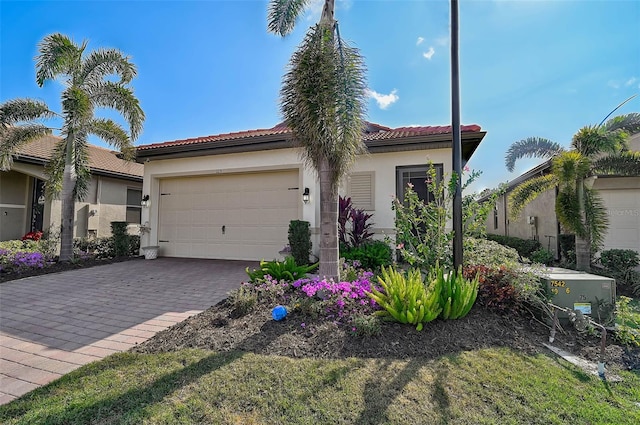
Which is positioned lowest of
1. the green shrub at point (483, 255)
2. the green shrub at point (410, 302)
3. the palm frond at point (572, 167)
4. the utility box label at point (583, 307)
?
the utility box label at point (583, 307)

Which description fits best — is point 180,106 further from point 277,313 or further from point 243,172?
point 277,313

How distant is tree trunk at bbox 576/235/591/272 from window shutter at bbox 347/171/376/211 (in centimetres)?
573

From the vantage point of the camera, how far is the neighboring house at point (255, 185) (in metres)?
8.28

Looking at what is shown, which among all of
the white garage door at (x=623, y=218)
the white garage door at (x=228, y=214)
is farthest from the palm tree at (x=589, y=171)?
the white garage door at (x=228, y=214)

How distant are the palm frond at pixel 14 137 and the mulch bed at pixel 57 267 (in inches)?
144

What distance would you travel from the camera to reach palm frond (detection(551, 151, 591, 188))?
25.7 feet

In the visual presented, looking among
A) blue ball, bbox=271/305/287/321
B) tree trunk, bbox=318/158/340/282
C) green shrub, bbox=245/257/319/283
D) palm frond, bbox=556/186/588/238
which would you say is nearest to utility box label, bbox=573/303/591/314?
tree trunk, bbox=318/158/340/282

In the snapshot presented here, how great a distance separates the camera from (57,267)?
8297mm

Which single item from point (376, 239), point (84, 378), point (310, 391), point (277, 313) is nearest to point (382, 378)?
point (310, 391)

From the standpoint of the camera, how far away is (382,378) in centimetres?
276

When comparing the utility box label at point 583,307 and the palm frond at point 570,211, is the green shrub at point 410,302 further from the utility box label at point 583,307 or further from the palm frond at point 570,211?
the palm frond at point 570,211

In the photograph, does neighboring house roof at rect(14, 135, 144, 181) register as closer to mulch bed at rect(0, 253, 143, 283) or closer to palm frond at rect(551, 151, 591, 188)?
mulch bed at rect(0, 253, 143, 283)

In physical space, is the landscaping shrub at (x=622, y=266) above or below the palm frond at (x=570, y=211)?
below

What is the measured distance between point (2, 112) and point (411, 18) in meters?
11.2
